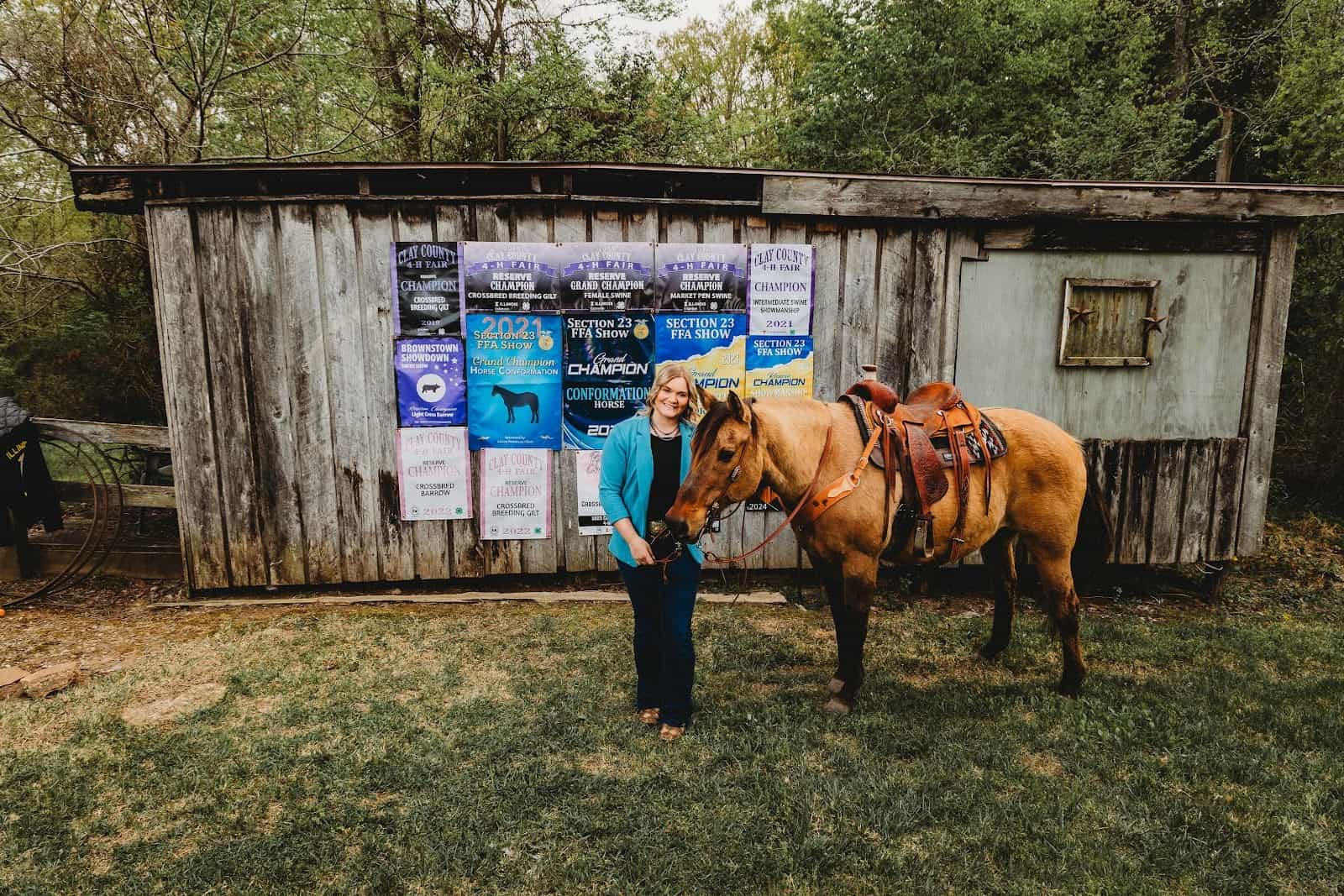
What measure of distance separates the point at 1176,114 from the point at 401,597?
13806mm

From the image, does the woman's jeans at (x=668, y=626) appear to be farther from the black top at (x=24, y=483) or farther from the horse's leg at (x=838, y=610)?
the black top at (x=24, y=483)

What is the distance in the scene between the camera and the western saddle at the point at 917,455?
3955mm

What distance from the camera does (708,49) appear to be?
Result: 72.2 ft

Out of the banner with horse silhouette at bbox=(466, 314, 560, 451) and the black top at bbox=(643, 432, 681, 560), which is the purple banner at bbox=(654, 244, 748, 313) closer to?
the banner with horse silhouette at bbox=(466, 314, 560, 451)

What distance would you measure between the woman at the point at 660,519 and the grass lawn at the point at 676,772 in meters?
0.42

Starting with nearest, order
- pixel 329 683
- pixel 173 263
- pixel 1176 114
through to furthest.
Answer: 1. pixel 329 683
2. pixel 173 263
3. pixel 1176 114

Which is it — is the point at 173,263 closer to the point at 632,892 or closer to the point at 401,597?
the point at 401,597

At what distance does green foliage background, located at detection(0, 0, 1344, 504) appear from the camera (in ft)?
27.6

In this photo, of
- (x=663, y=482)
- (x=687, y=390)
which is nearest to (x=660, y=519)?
(x=663, y=482)

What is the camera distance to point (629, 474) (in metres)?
3.59

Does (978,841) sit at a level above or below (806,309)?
below

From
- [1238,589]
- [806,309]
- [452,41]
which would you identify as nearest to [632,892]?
[806,309]

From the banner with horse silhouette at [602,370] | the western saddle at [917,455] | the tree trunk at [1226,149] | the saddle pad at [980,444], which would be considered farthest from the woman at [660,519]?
the tree trunk at [1226,149]

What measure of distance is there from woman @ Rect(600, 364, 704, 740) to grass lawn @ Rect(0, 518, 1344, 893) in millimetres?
417
